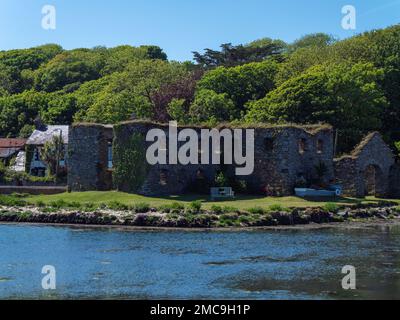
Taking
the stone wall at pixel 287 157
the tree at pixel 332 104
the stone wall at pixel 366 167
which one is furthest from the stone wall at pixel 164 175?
the tree at pixel 332 104

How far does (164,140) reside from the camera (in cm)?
5094

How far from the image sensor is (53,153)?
69062mm

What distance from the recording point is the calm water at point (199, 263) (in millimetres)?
24938

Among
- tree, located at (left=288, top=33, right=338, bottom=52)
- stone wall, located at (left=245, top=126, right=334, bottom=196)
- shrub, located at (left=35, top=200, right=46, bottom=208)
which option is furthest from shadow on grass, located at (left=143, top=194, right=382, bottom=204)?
tree, located at (left=288, top=33, right=338, bottom=52)

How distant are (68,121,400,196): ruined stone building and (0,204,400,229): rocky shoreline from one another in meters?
6.54

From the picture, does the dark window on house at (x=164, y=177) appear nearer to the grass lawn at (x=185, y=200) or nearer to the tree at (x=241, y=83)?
the grass lawn at (x=185, y=200)

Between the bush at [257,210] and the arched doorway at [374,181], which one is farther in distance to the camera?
the arched doorway at [374,181]

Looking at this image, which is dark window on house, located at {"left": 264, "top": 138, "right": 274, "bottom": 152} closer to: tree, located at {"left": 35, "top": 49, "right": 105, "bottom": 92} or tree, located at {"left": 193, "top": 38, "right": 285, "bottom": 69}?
tree, located at {"left": 193, "top": 38, "right": 285, "bottom": 69}

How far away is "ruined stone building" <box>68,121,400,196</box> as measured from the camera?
5062 centimetres

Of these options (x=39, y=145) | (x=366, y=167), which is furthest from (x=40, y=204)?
(x=39, y=145)

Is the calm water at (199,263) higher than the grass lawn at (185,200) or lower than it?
lower

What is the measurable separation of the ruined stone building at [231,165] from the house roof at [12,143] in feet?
98.4
